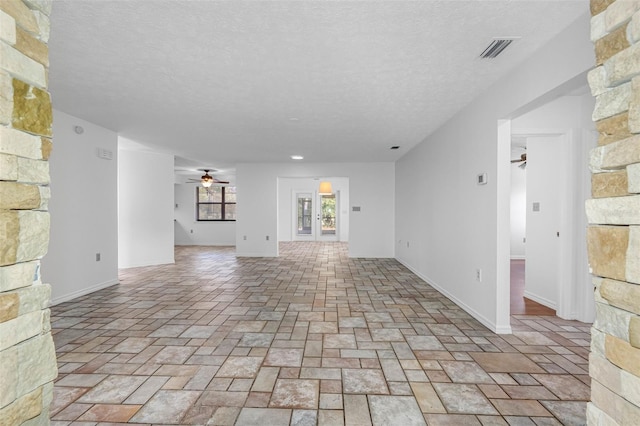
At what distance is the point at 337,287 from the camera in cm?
434

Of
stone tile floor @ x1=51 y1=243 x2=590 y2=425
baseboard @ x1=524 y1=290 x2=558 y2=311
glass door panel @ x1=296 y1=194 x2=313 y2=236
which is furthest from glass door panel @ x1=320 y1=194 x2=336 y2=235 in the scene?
baseboard @ x1=524 y1=290 x2=558 y2=311

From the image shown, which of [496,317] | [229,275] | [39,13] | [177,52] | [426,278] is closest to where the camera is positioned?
[39,13]

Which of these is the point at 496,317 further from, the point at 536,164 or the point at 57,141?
the point at 57,141

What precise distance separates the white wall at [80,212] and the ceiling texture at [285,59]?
33cm

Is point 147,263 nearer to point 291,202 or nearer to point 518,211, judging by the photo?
point 291,202

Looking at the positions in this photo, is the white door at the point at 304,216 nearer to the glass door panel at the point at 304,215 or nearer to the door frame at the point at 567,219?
the glass door panel at the point at 304,215

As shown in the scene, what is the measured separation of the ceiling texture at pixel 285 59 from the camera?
1.70 meters

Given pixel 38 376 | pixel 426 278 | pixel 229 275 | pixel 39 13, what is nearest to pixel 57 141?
pixel 229 275

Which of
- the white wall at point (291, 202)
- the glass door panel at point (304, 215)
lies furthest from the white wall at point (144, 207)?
the glass door panel at point (304, 215)

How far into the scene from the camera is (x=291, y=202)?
36.3 ft

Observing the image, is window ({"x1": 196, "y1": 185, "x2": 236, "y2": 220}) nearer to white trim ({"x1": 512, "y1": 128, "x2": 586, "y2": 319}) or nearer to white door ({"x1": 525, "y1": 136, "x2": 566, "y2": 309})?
white door ({"x1": 525, "y1": 136, "x2": 566, "y2": 309})

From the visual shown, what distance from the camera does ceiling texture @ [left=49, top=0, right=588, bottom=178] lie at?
1.70 metres

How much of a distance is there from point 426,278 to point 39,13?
4844mm

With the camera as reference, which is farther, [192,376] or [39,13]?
[192,376]
